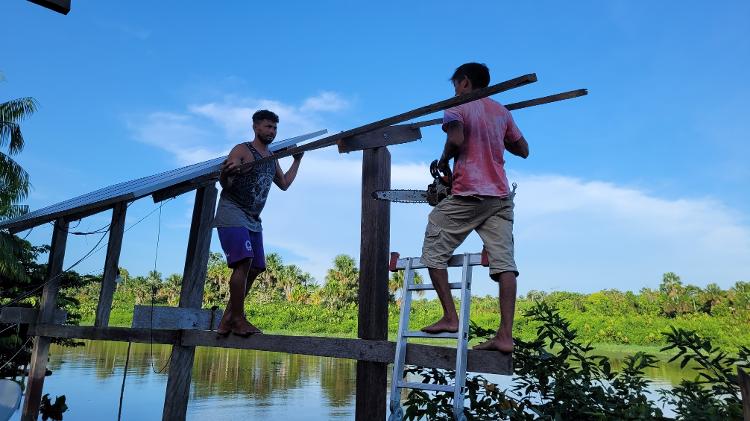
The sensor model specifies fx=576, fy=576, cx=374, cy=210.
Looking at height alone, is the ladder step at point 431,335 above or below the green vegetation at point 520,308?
below

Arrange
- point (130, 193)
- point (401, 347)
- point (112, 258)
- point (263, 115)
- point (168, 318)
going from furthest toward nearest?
point (112, 258) < point (168, 318) < point (130, 193) < point (263, 115) < point (401, 347)

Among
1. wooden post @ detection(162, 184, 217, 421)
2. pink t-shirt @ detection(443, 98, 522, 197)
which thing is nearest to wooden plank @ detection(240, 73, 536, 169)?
pink t-shirt @ detection(443, 98, 522, 197)

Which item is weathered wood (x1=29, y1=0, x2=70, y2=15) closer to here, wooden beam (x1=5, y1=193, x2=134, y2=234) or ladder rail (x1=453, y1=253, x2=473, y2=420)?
ladder rail (x1=453, y1=253, x2=473, y2=420)

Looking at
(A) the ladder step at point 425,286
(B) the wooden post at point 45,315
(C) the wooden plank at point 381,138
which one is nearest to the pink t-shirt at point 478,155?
(A) the ladder step at point 425,286

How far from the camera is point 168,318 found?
16.2 ft

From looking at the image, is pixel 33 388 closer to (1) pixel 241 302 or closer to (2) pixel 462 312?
(1) pixel 241 302

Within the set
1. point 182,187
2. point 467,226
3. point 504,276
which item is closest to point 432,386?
point 504,276

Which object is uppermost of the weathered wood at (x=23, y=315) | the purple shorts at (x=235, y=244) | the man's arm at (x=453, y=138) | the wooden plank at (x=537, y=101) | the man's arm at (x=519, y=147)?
the wooden plank at (x=537, y=101)

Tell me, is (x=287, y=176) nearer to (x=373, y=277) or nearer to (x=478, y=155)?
(x=373, y=277)

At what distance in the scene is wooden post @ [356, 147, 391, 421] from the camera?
3570mm

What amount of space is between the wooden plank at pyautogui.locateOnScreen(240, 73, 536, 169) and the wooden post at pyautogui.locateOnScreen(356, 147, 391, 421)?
0.31 m

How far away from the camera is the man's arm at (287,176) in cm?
430

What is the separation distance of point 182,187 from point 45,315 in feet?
9.66

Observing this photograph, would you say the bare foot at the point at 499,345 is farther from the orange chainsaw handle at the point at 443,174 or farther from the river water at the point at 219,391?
the river water at the point at 219,391
